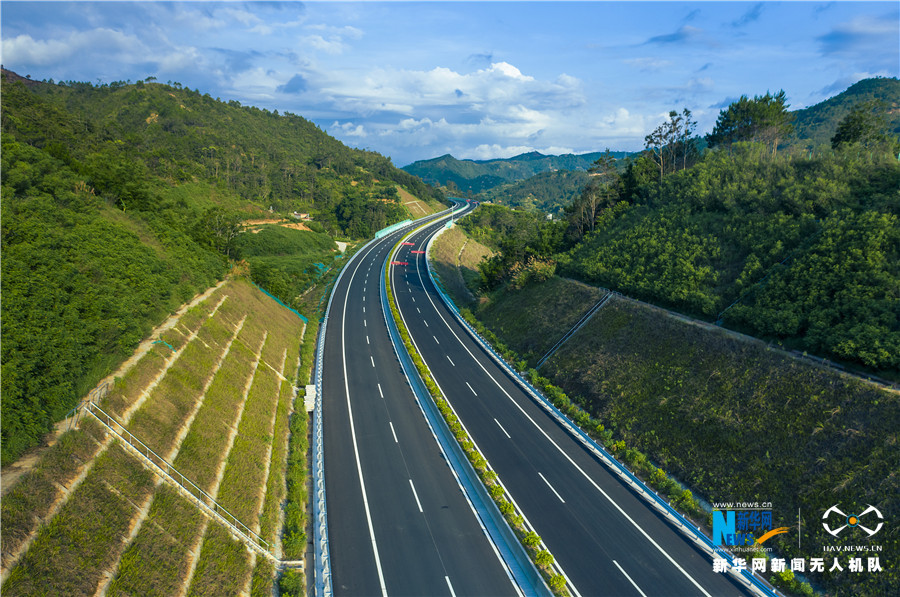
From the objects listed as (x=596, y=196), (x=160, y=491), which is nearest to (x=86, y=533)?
(x=160, y=491)

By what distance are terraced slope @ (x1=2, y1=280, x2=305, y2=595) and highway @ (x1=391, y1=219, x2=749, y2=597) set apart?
11.5 m

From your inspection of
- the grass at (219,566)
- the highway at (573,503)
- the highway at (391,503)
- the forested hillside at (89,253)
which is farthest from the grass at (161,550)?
the highway at (573,503)

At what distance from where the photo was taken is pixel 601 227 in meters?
55.9

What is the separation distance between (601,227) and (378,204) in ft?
286

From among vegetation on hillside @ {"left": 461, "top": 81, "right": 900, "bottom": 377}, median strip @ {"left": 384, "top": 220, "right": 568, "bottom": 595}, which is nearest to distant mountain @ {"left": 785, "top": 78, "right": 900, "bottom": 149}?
vegetation on hillside @ {"left": 461, "top": 81, "right": 900, "bottom": 377}

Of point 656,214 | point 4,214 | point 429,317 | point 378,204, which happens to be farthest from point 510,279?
point 378,204

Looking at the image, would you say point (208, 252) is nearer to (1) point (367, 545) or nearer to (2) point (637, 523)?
(1) point (367, 545)

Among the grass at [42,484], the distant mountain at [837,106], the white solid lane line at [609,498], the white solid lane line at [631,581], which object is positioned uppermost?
the distant mountain at [837,106]

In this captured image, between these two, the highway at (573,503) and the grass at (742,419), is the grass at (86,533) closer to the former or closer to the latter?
the highway at (573,503)

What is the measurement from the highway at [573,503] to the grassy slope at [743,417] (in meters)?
3.74

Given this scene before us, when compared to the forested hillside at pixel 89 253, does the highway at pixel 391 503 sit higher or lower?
lower

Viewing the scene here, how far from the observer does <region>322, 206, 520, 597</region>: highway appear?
18.6 metres

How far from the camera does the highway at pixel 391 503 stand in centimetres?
1861

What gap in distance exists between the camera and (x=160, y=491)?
Result: 1780cm
